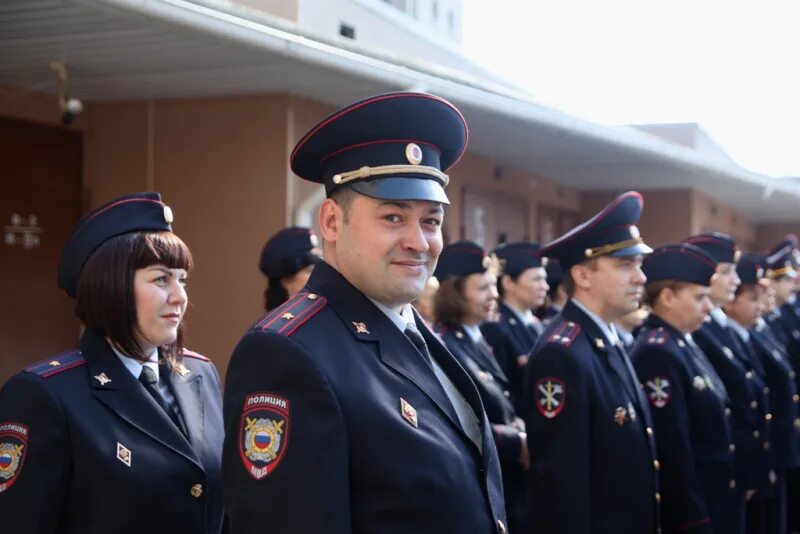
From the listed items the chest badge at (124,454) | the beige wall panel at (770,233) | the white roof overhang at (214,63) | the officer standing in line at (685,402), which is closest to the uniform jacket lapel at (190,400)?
the chest badge at (124,454)

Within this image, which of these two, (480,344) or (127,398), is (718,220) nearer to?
(480,344)

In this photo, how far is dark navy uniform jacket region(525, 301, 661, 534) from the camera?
4.16 meters

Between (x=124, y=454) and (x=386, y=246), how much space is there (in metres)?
1.14

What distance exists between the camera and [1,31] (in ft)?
18.1

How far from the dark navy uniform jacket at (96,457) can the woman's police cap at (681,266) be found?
3.38 m

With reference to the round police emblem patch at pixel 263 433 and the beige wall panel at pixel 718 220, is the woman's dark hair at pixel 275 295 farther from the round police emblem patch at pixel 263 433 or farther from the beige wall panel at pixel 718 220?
the beige wall panel at pixel 718 220

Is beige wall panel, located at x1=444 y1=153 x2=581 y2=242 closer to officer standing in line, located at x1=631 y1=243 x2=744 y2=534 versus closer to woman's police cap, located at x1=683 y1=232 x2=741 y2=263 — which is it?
woman's police cap, located at x1=683 y1=232 x2=741 y2=263

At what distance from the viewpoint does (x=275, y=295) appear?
5684 mm

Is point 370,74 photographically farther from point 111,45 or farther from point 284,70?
point 111,45

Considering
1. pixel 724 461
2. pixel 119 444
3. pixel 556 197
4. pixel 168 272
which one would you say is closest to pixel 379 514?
pixel 119 444

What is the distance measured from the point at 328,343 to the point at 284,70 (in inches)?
171

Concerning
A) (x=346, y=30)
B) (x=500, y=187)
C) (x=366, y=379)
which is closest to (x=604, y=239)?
(x=366, y=379)

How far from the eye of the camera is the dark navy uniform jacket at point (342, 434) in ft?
6.96

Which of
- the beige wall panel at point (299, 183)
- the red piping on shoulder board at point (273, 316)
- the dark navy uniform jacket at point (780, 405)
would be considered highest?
the beige wall panel at point (299, 183)
